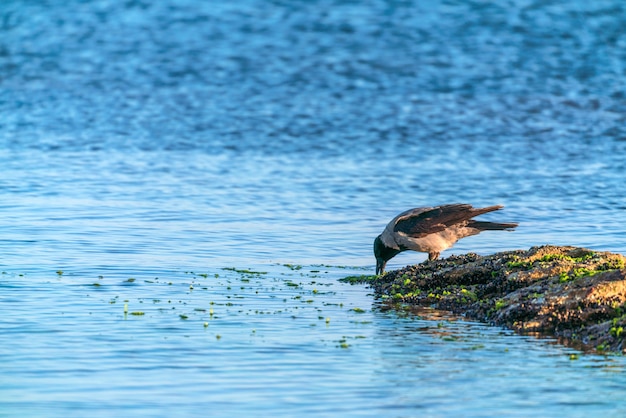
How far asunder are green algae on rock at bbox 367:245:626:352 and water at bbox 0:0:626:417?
0.40 m

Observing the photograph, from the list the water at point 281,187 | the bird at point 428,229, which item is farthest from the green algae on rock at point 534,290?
the bird at point 428,229

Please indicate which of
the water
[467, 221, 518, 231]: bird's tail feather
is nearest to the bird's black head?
the water

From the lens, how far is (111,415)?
35.7ft

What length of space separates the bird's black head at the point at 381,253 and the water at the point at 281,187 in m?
0.82

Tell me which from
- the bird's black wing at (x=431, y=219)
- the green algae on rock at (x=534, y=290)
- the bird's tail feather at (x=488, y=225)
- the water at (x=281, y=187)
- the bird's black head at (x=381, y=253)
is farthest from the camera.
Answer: the bird's tail feather at (x=488, y=225)

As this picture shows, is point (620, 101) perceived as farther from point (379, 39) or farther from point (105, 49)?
point (105, 49)

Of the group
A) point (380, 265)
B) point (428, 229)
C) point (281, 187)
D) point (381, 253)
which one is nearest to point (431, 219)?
point (428, 229)

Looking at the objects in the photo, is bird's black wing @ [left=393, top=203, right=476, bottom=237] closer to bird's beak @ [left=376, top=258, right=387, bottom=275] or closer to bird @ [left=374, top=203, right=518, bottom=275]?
bird @ [left=374, top=203, right=518, bottom=275]

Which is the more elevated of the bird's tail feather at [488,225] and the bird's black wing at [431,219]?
the bird's black wing at [431,219]

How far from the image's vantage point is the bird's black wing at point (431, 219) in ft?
57.3

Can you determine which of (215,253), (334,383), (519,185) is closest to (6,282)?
(215,253)

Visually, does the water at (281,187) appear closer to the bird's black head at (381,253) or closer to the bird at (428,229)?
the bird's black head at (381,253)

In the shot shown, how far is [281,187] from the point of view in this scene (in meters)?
26.1

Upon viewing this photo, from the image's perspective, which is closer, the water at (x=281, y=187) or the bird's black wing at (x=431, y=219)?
the water at (x=281, y=187)
